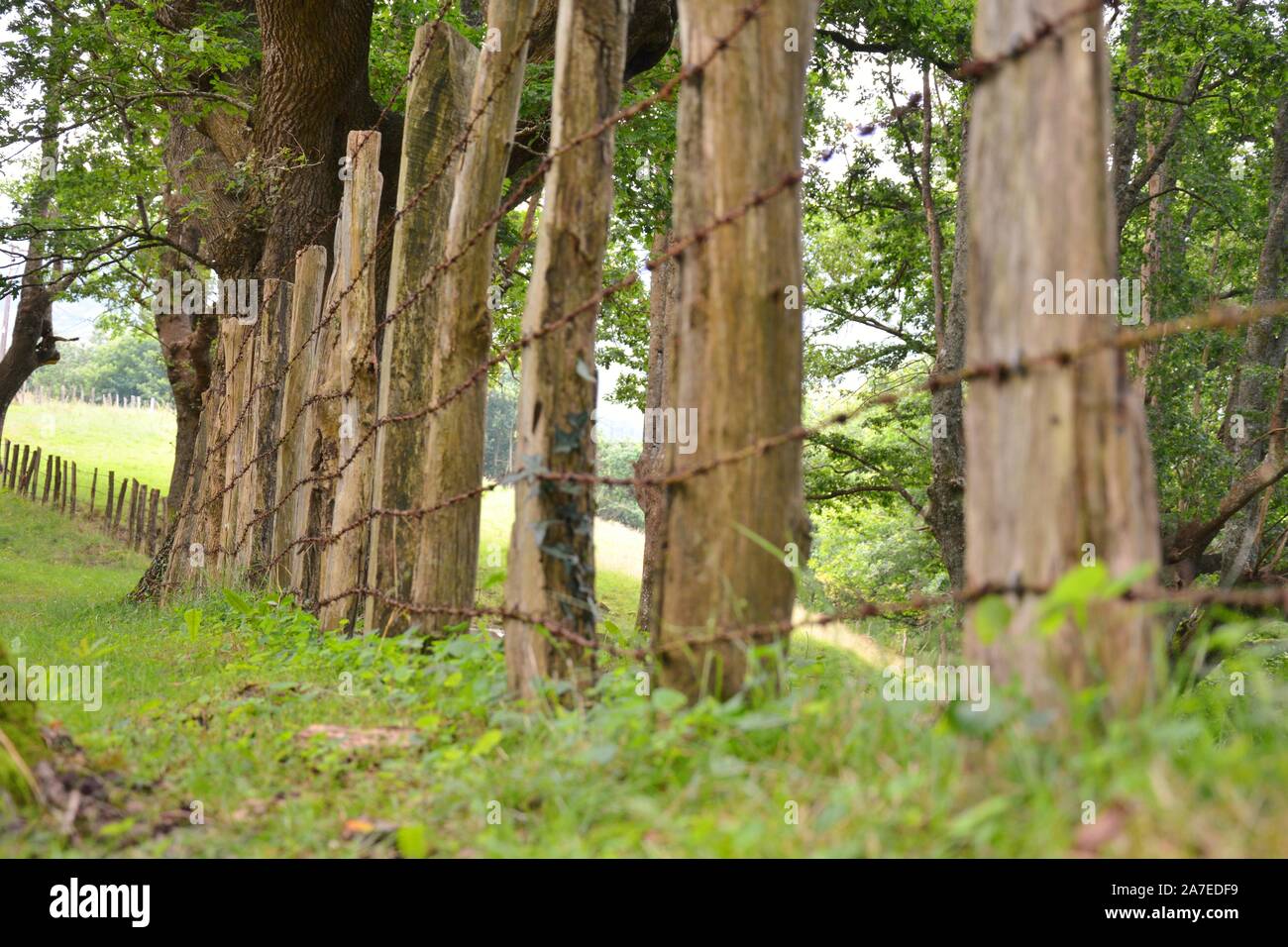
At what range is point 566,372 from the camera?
3559 millimetres

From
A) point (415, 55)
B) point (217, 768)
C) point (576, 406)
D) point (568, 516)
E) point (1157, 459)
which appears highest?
point (415, 55)

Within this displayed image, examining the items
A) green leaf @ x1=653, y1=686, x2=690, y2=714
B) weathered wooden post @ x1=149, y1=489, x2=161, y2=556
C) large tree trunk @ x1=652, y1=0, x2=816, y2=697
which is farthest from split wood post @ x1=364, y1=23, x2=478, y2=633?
weathered wooden post @ x1=149, y1=489, x2=161, y2=556

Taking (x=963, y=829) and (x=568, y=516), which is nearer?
(x=963, y=829)

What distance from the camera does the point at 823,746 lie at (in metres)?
2.24

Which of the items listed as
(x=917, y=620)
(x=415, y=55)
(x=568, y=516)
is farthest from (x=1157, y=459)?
→ (x=568, y=516)

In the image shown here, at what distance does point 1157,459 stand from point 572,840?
1113 cm

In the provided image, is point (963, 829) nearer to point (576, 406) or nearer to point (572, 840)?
point (572, 840)

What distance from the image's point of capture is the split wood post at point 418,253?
5.28 meters

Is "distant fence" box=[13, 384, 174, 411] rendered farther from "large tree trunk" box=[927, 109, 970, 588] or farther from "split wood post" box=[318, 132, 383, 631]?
"split wood post" box=[318, 132, 383, 631]

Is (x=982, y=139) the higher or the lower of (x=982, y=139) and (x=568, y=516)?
the higher

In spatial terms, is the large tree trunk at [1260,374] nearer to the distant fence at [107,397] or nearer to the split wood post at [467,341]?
the split wood post at [467,341]

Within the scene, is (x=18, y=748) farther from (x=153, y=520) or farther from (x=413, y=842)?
(x=153, y=520)

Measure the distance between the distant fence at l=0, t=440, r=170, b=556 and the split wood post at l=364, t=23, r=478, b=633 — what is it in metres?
18.4
